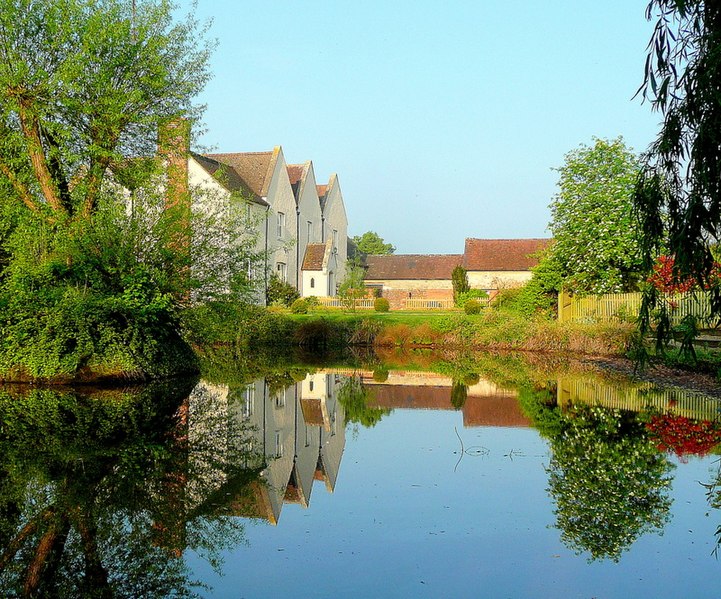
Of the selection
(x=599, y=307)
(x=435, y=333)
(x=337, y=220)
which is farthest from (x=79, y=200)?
(x=337, y=220)

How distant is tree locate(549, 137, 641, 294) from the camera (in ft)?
91.0

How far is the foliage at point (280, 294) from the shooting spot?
135 feet

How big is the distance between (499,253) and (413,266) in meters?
10.1

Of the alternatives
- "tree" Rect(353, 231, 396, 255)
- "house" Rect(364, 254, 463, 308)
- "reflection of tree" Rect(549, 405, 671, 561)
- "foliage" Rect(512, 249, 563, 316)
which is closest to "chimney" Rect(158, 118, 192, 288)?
"reflection of tree" Rect(549, 405, 671, 561)

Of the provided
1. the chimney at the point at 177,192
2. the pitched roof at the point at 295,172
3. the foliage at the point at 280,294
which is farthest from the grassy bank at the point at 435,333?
the pitched roof at the point at 295,172

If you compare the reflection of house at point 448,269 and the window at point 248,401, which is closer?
the window at point 248,401

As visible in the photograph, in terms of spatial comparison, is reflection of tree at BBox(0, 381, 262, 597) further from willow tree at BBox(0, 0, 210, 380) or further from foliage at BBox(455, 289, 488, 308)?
foliage at BBox(455, 289, 488, 308)

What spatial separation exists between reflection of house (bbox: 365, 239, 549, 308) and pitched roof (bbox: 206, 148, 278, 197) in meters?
16.8

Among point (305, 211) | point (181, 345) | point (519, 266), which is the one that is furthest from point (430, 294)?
point (181, 345)

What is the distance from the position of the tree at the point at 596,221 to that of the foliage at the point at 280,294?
55.7 ft

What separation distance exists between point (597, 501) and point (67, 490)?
526 centimetres

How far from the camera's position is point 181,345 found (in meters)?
19.3

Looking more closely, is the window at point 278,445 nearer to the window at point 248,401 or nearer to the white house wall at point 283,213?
Answer: the window at point 248,401

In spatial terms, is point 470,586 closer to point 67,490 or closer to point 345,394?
point 67,490
